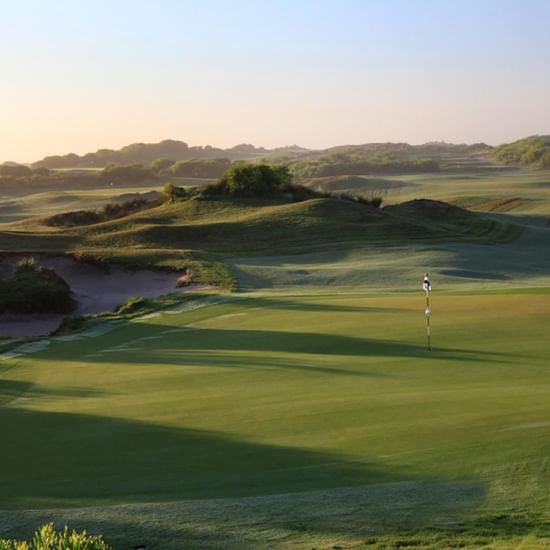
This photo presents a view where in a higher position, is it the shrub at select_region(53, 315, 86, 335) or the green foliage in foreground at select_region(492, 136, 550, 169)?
the green foliage in foreground at select_region(492, 136, 550, 169)

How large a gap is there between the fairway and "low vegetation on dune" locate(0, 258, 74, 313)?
→ 9.64 m

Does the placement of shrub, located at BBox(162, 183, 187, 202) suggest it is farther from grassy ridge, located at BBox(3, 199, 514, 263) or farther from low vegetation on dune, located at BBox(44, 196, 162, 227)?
grassy ridge, located at BBox(3, 199, 514, 263)

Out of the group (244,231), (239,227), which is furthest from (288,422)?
(239,227)

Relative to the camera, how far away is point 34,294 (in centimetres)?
2994

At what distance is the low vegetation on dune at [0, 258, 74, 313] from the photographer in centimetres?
2922

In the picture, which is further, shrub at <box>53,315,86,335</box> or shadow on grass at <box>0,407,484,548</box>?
shrub at <box>53,315,86,335</box>

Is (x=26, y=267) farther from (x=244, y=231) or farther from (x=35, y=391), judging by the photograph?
(x=35, y=391)

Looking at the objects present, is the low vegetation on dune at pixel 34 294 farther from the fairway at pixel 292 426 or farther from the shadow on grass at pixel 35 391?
the shadow on grass at pixel 35 391

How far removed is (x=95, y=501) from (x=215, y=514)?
132 centimetres

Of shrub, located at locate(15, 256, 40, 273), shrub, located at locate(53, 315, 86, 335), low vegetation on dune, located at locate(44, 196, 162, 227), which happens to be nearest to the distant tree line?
low vegetation on dune, located at locate(44, 196, 162, 227)

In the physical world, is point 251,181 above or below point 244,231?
above

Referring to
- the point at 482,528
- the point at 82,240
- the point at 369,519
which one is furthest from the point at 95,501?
the point at 82,240

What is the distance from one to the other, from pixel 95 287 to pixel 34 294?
17.3 feet

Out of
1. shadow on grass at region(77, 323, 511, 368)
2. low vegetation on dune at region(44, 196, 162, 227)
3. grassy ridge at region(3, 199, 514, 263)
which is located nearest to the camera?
shadow on grass at region(77, 323, 511, 368)
